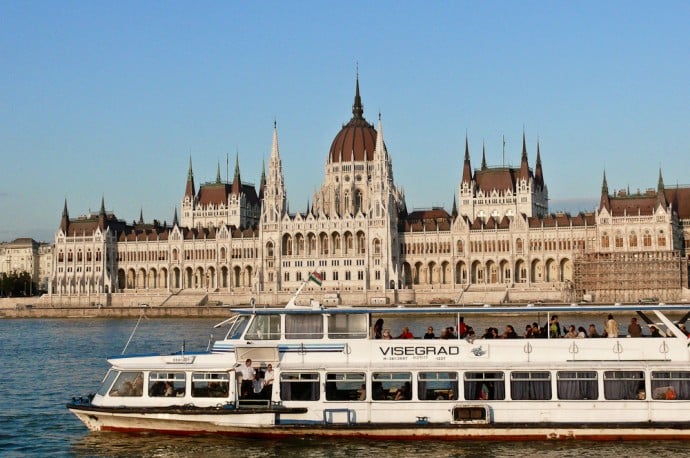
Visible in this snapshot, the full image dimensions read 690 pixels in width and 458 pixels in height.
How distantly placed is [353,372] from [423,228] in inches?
4077

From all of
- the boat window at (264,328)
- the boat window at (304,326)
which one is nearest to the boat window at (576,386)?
the boat window at (304,326)

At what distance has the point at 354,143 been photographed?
14038 cm

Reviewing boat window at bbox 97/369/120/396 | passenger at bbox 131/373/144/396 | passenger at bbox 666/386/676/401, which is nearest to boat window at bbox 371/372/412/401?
passenger at bbox 131/373/144/396

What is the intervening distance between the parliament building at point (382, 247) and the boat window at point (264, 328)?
8775cm

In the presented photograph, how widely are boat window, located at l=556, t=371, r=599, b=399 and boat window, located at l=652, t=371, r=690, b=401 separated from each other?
142cm

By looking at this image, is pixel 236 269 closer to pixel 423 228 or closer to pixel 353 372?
pixel 423 228

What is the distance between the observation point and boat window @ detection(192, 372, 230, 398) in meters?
26.6

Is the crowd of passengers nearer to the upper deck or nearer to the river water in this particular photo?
the upper deck

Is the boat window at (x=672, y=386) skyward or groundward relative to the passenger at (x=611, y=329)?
groundward

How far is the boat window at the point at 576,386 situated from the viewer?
84.3 ft

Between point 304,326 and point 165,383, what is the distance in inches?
147

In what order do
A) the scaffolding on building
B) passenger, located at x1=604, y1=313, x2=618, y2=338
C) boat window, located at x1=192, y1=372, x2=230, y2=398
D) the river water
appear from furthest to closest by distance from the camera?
the scaffolding on building < boat window, located at x1=192, y1=372, x2=230, y2=398 < passenger, located at x1=604, y1=313, x2=618, y2=338 < the river water

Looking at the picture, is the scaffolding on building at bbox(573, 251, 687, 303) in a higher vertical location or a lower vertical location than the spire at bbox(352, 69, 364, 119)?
lower

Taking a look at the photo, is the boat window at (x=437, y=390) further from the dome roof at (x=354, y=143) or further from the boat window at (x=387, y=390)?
the dome roof at (x=354, y=143)
